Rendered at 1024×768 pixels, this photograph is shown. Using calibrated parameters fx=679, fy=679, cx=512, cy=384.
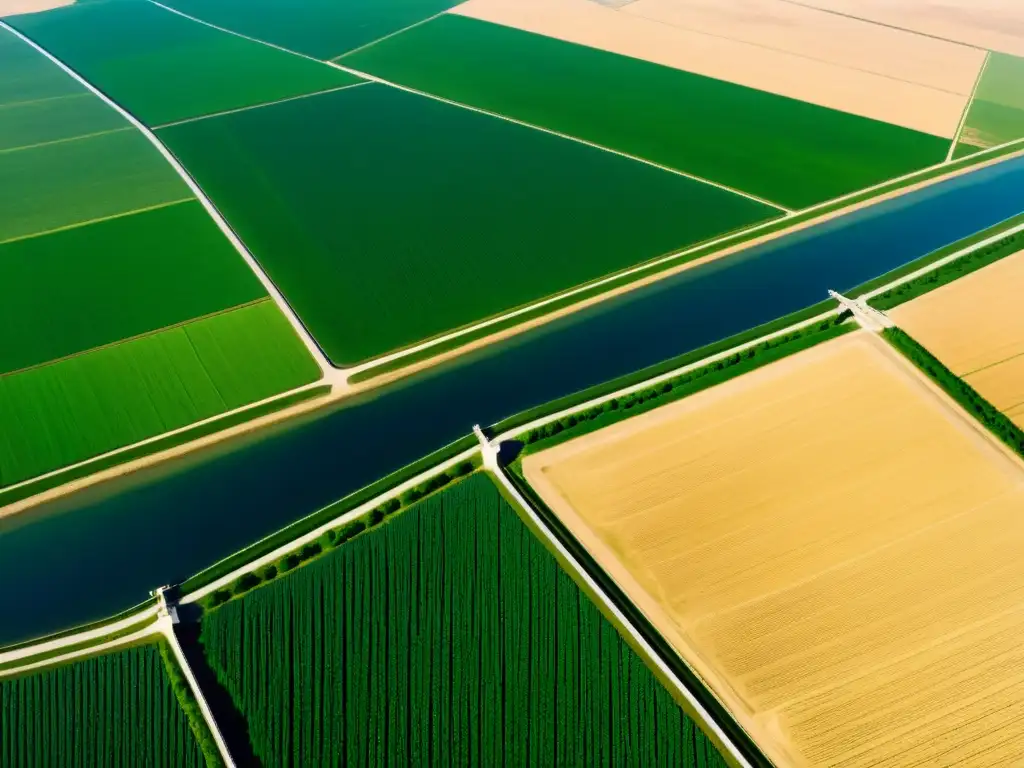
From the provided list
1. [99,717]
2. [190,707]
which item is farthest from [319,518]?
[99,717]

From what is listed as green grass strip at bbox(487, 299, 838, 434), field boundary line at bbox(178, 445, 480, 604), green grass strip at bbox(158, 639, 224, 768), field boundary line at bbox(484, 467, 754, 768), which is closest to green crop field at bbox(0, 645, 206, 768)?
green grass strip at bbox(158, 639, 224, 768)

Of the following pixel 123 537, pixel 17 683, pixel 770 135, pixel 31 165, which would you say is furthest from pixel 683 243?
pixel 31 165

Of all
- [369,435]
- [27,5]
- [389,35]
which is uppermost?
[27,5]

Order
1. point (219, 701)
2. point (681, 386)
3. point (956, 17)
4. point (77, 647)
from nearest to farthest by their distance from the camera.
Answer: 1. point (219, 701)
2. point (77, 647)
3. point (681, 386)
4. point (956, 17)

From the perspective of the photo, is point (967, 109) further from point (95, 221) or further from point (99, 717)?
point (99, 717)

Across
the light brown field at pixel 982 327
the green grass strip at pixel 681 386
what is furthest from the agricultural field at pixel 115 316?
the light brown field at pixel 982 327

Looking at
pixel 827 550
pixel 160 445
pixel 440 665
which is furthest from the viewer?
pixel 160 445

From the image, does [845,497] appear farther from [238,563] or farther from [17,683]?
[17,683]

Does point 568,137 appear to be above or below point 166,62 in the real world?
below
